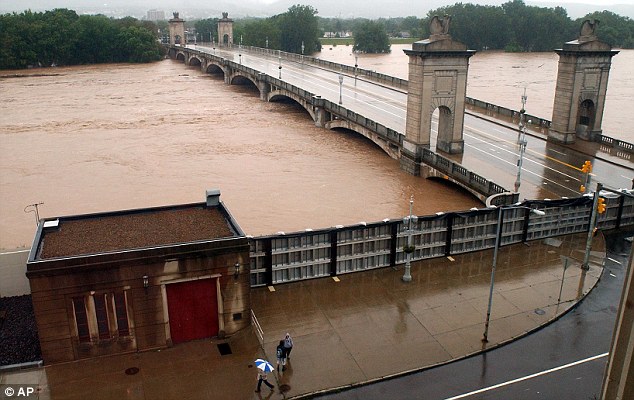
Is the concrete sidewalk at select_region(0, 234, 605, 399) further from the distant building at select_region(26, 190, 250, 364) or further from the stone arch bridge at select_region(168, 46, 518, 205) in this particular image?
the stone arch bridge at select_region(168, 46, 518, 205)

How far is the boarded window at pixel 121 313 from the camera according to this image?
17438 mm

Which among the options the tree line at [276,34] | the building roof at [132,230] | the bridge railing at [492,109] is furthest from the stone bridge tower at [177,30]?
the building roof at [132,230]

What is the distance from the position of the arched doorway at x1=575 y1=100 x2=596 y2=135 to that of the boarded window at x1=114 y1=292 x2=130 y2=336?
38.3m

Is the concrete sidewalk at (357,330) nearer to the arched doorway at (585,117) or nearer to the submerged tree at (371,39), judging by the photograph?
the arched doorway at (585,117)

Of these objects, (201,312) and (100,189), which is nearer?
(201,312)

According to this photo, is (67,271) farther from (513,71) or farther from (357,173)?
(513,71)

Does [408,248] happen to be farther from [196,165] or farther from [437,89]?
[196,165]

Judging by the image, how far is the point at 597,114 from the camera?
4497 cm

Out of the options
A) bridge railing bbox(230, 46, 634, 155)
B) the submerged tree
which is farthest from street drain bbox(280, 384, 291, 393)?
the submerged tree

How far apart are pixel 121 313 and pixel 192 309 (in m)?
2.07

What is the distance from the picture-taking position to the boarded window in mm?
17438

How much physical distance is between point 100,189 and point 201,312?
2623 centimetres

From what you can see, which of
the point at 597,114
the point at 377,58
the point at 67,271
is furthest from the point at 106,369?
the point at 377,58

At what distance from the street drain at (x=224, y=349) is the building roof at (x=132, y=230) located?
129 inches
